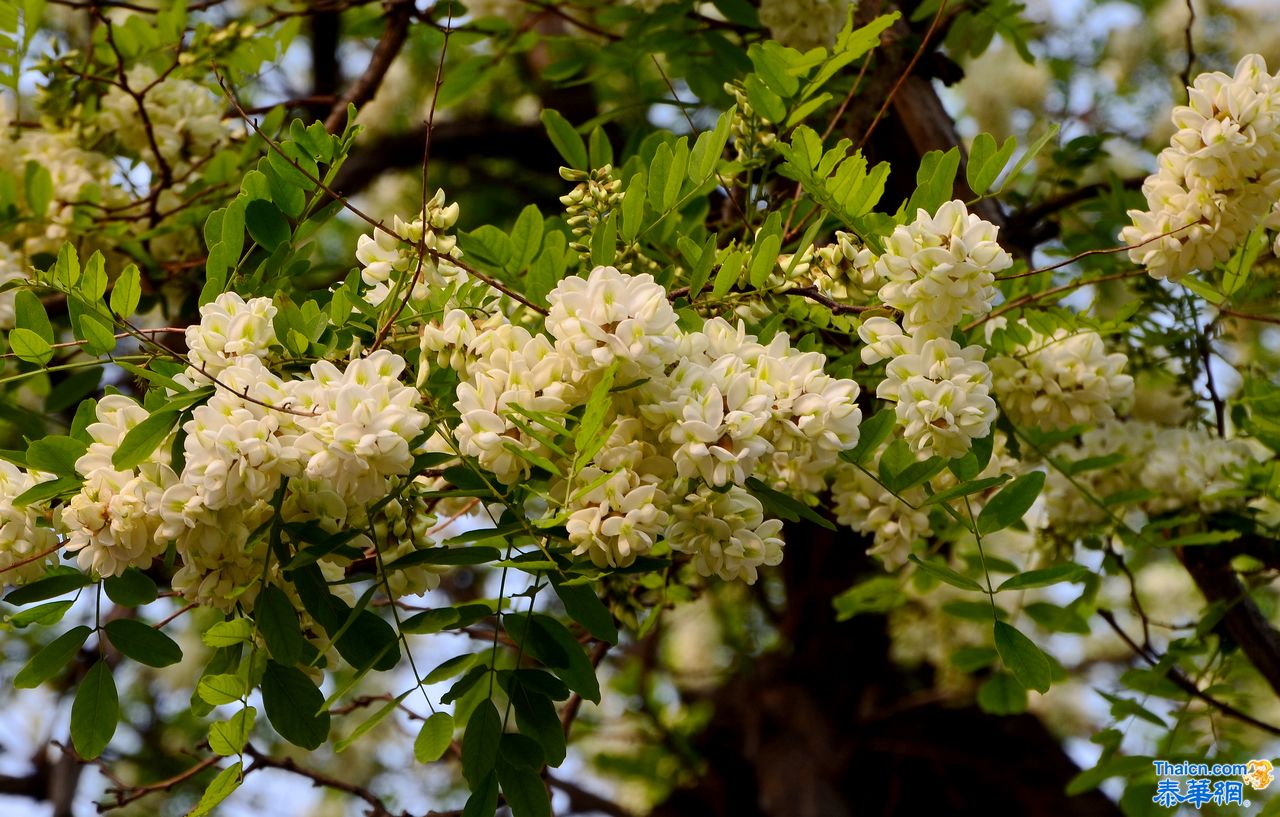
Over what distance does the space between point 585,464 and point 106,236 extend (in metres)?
1.15

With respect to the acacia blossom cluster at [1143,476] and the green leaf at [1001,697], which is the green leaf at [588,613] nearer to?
the acacia blossom cluster at [1143,476]

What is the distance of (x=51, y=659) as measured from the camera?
1023 mm

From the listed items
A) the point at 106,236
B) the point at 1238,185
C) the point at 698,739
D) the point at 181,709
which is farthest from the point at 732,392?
the point at 181,709

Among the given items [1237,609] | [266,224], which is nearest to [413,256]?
[266,224]

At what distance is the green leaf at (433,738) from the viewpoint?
3.31 feet

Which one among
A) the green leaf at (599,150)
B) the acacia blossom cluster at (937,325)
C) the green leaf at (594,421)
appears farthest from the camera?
the green leaf at (599,150)

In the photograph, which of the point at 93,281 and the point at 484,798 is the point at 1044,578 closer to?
the point at 484,798

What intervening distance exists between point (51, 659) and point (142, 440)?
0.27m

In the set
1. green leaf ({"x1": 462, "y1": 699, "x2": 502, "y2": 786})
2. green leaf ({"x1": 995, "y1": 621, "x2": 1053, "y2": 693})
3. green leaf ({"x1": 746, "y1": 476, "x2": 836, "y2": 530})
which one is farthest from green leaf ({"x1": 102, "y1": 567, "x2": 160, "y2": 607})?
green leaf ({"x1": 995, "y1": 621, "x2": 1053, "y2": 693})

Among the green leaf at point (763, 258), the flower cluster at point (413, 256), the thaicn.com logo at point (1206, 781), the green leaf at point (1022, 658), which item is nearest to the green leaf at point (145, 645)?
the flower cluster at point (413, 256)

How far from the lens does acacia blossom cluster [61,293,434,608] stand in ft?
2.68

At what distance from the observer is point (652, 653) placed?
254 centimetres

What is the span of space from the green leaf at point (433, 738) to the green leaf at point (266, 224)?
0.43 metres

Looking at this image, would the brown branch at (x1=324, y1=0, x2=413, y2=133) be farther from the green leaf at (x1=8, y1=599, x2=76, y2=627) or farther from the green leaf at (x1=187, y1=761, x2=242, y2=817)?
the green leaf at (x1=187, y1=761, x2=242, y2=817)
